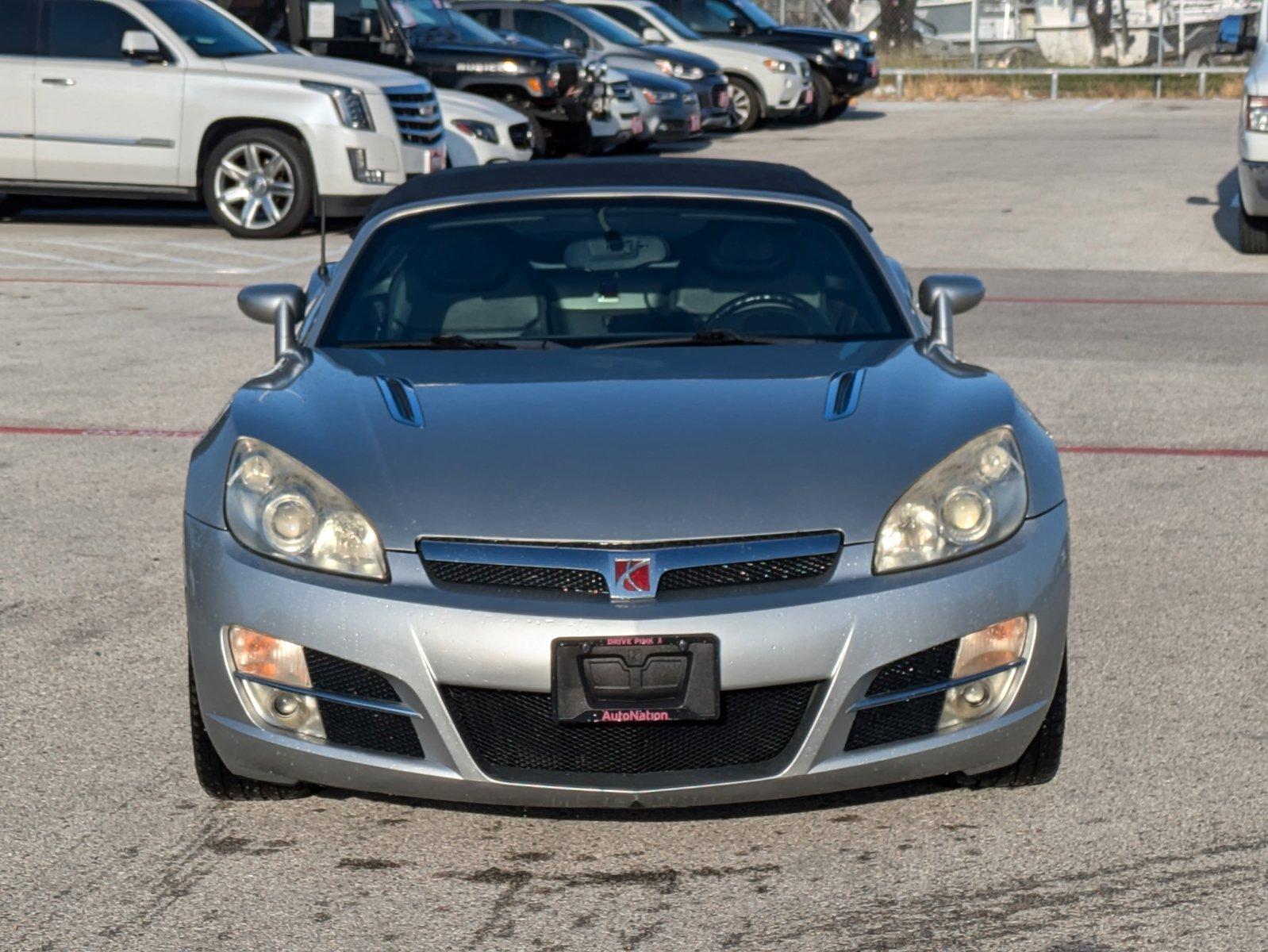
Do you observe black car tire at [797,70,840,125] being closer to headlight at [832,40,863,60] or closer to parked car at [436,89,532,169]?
headlight at [832,40,863,60]

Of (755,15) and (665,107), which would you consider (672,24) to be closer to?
(755,15)

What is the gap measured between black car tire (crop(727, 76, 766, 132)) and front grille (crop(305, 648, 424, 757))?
2487 centimetres

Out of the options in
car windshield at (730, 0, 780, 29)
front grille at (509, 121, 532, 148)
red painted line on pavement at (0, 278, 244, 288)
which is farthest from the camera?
car windshield at (730, 0, 780, 29)

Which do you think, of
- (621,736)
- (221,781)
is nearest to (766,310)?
(621,736)

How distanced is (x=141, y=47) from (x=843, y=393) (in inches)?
463

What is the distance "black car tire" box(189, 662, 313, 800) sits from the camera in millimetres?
4086

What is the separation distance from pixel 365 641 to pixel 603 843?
65 cm

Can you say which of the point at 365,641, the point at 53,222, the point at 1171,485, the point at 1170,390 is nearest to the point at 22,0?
the point at 53,222

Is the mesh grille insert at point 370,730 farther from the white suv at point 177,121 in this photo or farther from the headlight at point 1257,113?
the white suv at point 177,121

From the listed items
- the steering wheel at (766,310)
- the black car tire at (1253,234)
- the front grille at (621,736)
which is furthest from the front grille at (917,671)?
the black car tire at (1253,234)

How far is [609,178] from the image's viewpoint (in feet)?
18.5

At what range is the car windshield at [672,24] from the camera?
1094 inches

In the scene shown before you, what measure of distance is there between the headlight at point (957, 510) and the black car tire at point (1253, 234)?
10.6m

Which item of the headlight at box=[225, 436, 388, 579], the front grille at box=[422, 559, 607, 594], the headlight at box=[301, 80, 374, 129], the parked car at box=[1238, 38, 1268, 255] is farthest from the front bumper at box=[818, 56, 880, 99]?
the front grille at box=[422, 559, 607, 594]
